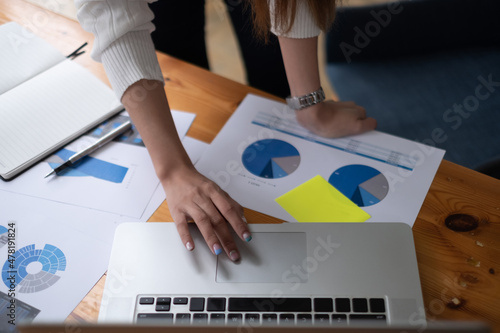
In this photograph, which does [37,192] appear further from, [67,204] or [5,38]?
[5,38]

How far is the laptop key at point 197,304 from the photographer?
1.94 feet

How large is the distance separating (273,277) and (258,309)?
0.05 meters

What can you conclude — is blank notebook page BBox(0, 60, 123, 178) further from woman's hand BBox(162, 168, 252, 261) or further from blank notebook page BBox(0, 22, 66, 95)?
woman's hand BBox(162, 168, 252, 261)

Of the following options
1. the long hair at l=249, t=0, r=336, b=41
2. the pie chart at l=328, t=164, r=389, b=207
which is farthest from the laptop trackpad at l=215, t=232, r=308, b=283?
the long hair at l=249, t=0, r=336, b=41

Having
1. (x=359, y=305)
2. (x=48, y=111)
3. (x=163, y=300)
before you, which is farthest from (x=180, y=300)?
(x=48, y=111)

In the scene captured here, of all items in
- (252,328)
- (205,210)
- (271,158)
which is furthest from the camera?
(271,158)

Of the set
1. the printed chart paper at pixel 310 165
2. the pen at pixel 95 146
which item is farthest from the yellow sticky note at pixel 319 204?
the pen at pixel 95 146

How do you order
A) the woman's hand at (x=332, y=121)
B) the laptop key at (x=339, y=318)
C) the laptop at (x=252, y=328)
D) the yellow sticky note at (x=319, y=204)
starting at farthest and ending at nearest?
the woman's hand at (x=332, y=121), the yellow sticky note at (x=319, y=204), the laptop key at (x=339, y=318), the laptop at (x=252, y=328)

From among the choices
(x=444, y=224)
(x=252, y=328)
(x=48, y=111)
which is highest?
(x=252, y=328)

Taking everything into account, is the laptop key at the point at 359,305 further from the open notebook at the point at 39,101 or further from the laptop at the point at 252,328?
the open notebook at the point at 39,101

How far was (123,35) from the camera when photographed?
29.3 inches

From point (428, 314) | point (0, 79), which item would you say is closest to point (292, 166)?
point (428, 314)

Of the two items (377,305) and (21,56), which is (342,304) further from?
(21,56)

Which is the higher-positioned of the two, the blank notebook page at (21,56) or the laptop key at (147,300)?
the blank notebook page at (21,56)
